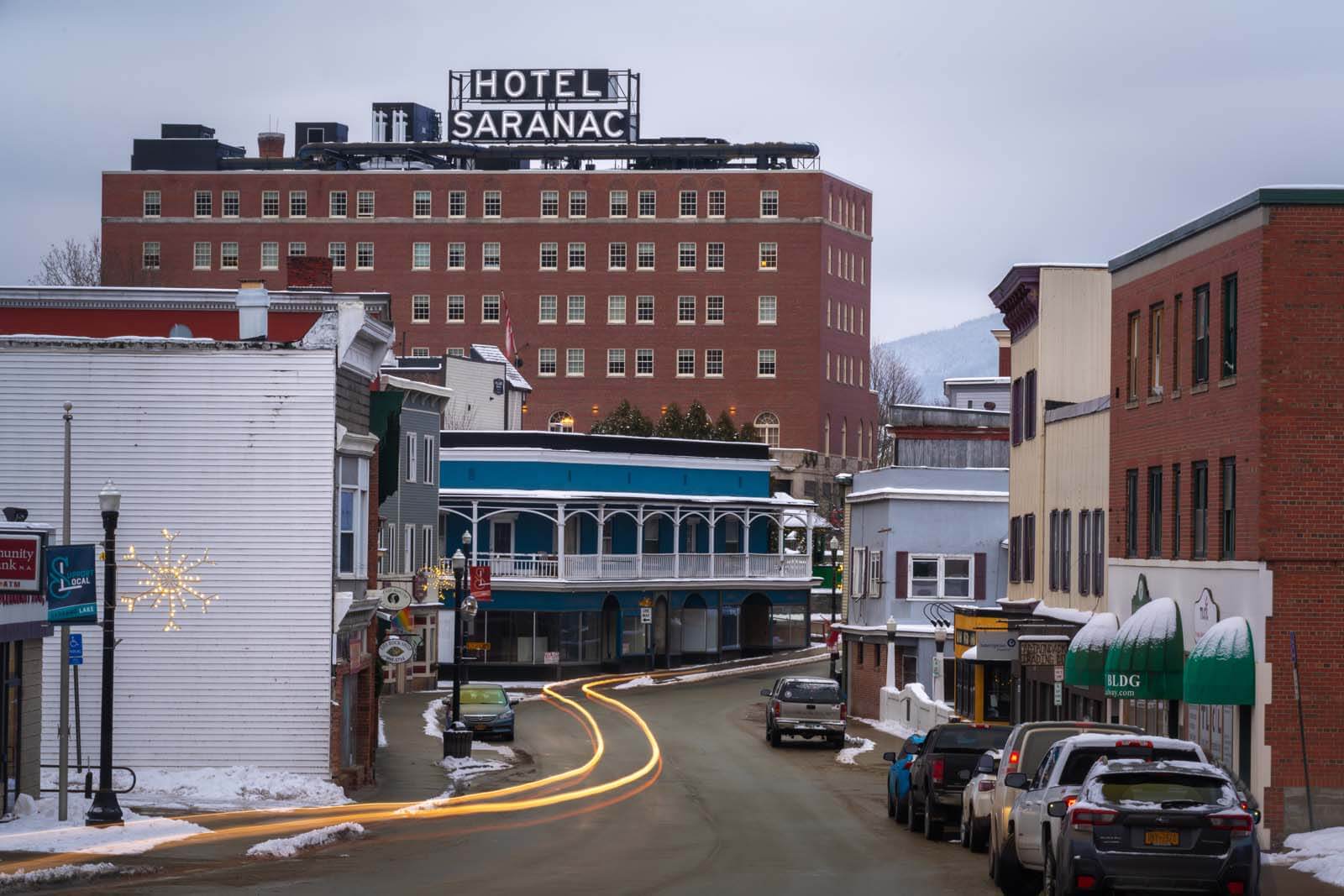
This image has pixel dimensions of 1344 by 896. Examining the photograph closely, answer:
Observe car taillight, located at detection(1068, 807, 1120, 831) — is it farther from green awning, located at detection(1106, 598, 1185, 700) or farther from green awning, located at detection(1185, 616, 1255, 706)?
green awning, located at detection(1106, 598, 1185, 700)

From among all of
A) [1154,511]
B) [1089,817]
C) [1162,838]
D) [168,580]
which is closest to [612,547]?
[1154,511]

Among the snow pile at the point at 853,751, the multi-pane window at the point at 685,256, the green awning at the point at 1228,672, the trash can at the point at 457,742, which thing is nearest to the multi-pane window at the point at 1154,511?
the green awning at the point at 1228,672

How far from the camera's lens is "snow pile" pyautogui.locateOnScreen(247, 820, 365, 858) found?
2452 cm

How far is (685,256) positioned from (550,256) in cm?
919

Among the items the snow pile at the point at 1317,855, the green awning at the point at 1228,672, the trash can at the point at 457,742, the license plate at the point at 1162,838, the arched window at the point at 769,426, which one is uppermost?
the arched window at the point at 769,426

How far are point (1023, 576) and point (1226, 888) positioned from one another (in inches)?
1269

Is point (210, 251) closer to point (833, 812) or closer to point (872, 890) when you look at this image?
point (833, 812)

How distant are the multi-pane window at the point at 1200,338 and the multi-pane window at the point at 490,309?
10488 cm

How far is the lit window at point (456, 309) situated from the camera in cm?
13588

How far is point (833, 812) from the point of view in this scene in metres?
34.4

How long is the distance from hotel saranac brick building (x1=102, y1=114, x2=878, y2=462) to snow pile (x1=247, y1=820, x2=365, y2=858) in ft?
347

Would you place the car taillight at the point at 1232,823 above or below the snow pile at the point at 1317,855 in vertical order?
above

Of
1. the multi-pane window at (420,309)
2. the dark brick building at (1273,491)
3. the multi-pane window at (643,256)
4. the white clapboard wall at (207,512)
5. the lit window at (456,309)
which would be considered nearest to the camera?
the dark brick building at (1273,491)

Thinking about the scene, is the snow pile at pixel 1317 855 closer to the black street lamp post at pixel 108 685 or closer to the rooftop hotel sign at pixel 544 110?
the black street lamp post at pixel 108 685
